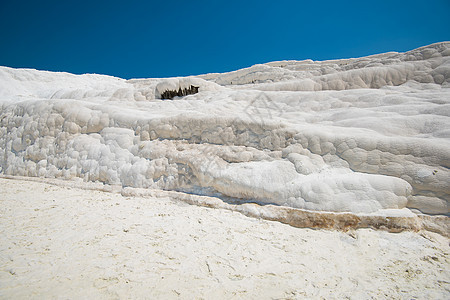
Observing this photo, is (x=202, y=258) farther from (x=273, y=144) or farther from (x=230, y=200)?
(x=273, y=144)

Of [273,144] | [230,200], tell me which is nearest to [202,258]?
[230,200]

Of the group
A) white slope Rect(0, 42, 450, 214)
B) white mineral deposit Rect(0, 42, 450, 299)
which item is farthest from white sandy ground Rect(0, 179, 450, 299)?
white slope Rect(0, 42, 450, 214)

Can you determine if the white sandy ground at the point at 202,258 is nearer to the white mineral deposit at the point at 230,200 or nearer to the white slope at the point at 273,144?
the white mineral deposit at the point at 230,200

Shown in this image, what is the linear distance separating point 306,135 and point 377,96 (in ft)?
9.06

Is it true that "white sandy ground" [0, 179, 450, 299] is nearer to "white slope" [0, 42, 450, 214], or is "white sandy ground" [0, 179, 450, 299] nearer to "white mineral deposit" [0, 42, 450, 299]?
"white mineral deposit" [0, 42, 450, 299]

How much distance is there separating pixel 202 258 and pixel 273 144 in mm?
2126

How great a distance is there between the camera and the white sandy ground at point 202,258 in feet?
5.67

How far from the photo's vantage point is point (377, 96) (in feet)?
16.8

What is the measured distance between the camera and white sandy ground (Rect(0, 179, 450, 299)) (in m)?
1.73

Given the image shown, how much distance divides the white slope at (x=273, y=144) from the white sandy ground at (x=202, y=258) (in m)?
0.49

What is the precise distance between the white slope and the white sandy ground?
0.49 m

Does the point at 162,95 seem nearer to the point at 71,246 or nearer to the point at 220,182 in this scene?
the point at 220,182

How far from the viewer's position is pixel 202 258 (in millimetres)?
2102

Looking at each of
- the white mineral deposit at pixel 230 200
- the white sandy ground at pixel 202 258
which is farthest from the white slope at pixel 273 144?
the white sandy ground at pixel 202 258
